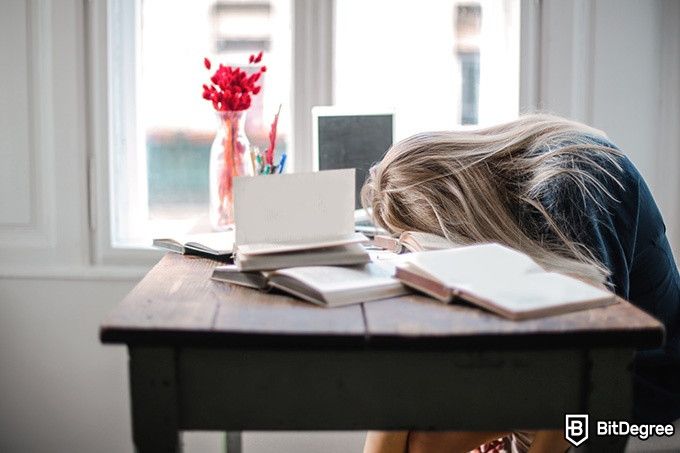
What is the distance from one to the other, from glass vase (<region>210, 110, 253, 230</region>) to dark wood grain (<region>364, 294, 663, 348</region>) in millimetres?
927

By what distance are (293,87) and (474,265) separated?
118 centimetres

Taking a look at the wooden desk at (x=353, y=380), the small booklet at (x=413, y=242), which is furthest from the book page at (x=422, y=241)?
the wooden desk at (x=353, y=380)

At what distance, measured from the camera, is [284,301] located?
3.84 feet

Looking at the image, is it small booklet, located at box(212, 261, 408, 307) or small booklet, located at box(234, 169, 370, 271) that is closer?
small booklet, located at box(212, 261, 408, 307)

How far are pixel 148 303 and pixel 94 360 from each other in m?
1.25

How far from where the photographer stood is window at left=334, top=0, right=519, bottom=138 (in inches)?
91.8

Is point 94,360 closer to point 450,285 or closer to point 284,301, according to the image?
point 284,301

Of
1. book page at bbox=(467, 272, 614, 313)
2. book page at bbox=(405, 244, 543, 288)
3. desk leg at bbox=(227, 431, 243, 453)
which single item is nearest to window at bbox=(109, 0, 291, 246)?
desk leg at bbox=(227, 431, 243, 453)

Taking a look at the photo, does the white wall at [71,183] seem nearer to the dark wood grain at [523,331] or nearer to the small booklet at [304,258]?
the small booklet at [304,258]

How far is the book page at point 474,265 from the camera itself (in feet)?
3.78

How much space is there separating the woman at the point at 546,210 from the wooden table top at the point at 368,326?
0.28 meters

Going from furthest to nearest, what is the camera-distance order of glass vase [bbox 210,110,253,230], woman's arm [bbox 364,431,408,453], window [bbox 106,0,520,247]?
window [bbox 106,0,520,247] → glass vase [bbox 210,110,253,230] → woman's arm [bbox 364,431,408,453]

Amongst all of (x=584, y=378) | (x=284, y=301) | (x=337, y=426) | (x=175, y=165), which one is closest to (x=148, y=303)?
(x=284, y=301)

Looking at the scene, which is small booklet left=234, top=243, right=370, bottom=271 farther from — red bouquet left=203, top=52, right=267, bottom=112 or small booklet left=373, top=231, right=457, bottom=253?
red bouquet left=203, top=52, right=267, bottom=112
